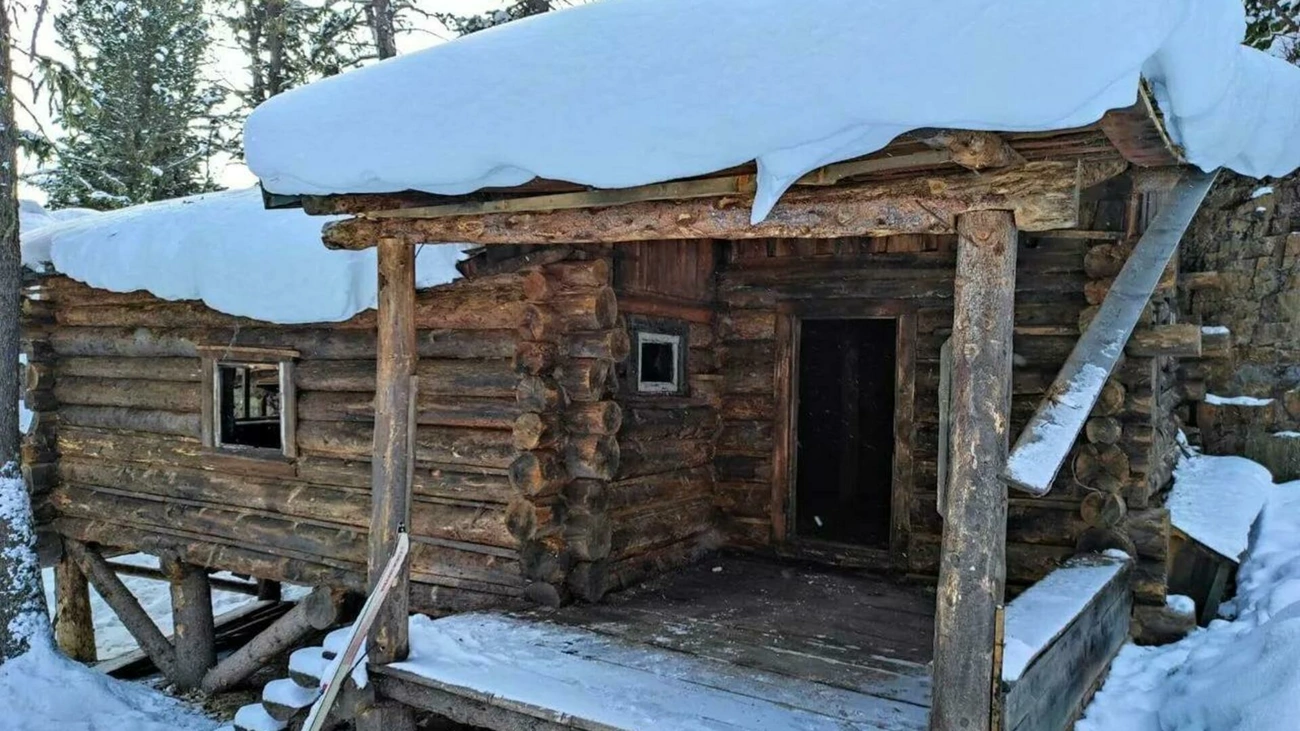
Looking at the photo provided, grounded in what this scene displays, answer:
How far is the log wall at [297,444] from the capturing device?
22.0ft

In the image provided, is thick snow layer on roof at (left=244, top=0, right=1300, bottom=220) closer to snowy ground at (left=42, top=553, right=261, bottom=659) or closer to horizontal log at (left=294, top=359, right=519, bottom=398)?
horizontal log at (left=294, top=359, right=519, bottom=398)

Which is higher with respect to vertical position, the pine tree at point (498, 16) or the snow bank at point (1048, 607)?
the pine tree at point (498, 16)

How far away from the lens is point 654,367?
23.7ft

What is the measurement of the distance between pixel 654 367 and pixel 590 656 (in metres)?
2.67

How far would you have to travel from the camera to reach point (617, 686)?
4598 millimetres

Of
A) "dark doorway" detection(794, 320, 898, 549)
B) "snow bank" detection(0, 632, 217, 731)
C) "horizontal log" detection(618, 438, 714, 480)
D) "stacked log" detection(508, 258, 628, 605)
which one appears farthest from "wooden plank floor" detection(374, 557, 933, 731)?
"snow bank" detection(0, 632, 217, 731)

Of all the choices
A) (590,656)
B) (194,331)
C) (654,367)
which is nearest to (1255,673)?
(590,656)

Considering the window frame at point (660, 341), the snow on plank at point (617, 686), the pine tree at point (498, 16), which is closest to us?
the snow on plank at point (617, 686)

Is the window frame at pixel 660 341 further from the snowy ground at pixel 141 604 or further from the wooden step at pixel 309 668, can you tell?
the snowy ground at pixel 141 604

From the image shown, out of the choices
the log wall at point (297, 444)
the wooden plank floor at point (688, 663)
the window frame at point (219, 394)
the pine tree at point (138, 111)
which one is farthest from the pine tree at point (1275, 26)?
the pine tree at point (138, 111)

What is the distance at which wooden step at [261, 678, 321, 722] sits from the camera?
5234 millimetres

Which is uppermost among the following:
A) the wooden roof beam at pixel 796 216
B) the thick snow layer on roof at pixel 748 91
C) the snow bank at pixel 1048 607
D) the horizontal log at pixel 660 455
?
the thick snow layer on roof at pixel 748 91

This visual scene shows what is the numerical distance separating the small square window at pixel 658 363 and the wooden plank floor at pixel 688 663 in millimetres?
1515

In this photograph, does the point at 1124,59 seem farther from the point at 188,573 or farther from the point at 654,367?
the point at 188,573
